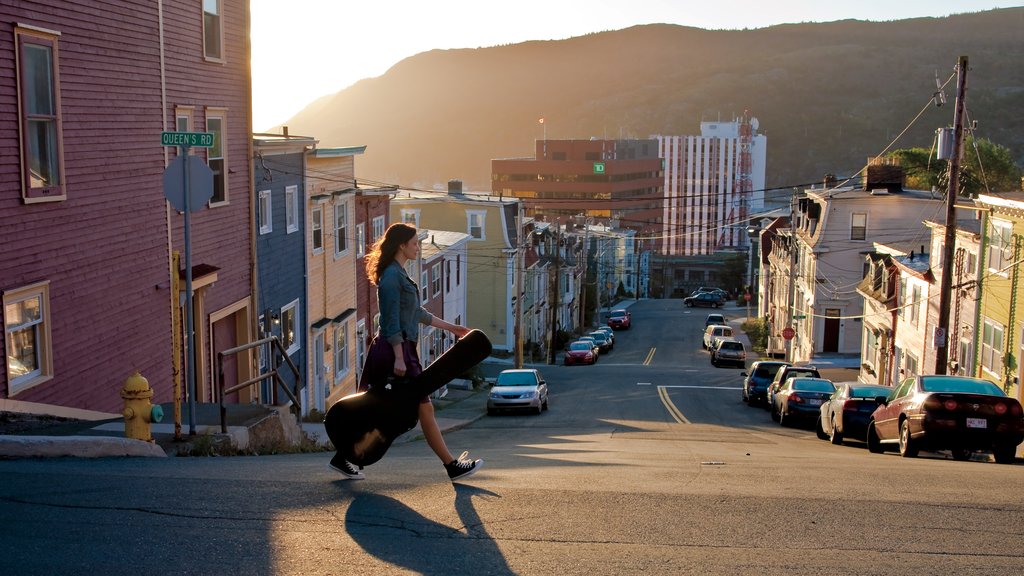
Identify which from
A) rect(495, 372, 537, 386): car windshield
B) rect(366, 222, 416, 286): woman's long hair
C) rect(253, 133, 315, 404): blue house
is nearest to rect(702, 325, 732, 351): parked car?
rect(495, 372, 537, 386): car windshield

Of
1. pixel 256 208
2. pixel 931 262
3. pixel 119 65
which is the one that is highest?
pixel 119 65

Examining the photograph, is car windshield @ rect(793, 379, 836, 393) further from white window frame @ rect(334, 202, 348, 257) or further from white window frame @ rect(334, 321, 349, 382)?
white window frame @ rect(334, 202, 348, 257)

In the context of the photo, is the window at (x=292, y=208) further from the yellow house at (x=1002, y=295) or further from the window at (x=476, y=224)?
the window at (x=476, y=224)

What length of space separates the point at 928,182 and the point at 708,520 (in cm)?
6723

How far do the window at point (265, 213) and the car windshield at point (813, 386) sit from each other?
14500 mm

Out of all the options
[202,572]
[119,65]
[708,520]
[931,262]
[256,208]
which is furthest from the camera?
[931,262]

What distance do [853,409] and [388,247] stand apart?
49.2ft

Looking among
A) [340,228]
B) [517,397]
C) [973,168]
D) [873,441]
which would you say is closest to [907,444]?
[873,441]

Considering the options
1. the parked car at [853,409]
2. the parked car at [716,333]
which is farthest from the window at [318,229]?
the parked car at [716,333]

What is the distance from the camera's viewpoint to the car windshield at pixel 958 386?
15734mm

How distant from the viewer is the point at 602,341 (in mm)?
67875

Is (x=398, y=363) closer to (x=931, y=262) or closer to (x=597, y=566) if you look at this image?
(x=597, y=566)

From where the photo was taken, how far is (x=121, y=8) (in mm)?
16578

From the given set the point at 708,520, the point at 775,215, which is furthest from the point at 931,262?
the point at 775,215
